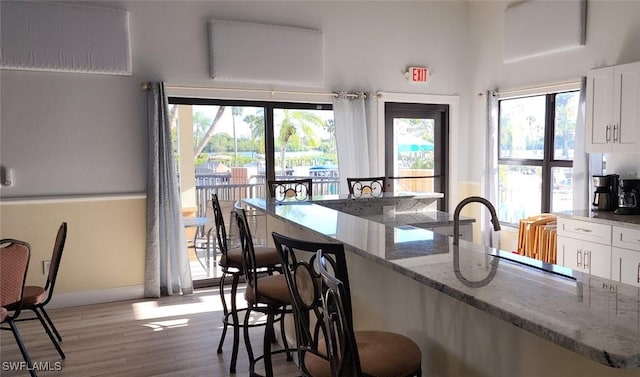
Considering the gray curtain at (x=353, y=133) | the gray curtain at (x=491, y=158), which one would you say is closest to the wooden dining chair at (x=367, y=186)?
the gray curtain at (x=353, y=133)

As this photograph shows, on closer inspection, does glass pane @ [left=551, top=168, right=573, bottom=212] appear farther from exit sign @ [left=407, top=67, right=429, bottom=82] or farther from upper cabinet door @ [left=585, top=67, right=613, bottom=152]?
exit sign @ [left=407, top=67, right=429, bottom=82]

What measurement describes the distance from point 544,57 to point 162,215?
4.34 m

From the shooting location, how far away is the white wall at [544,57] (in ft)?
14.3

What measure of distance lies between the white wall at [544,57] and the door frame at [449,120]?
20 cm

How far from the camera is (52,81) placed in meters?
4.49

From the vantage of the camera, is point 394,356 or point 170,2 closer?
point 394,356

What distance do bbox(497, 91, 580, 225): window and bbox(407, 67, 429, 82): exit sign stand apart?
96 cm

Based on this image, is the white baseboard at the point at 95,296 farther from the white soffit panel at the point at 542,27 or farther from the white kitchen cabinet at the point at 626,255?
the white soffit panel at the point at 542,27

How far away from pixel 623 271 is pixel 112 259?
177 inches

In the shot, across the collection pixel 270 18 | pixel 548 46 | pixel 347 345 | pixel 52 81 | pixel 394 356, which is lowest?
pixel 394 356

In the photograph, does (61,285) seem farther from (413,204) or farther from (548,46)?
(548,46)

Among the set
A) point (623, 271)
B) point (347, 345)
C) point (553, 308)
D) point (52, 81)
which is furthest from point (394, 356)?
point (52, 81)

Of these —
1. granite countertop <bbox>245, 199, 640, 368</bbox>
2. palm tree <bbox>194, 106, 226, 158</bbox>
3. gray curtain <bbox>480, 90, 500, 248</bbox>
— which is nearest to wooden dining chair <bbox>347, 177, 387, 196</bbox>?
gray curtain <bbox>480, 90, 500, 248</bbox>

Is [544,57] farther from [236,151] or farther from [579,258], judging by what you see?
[236,151]
